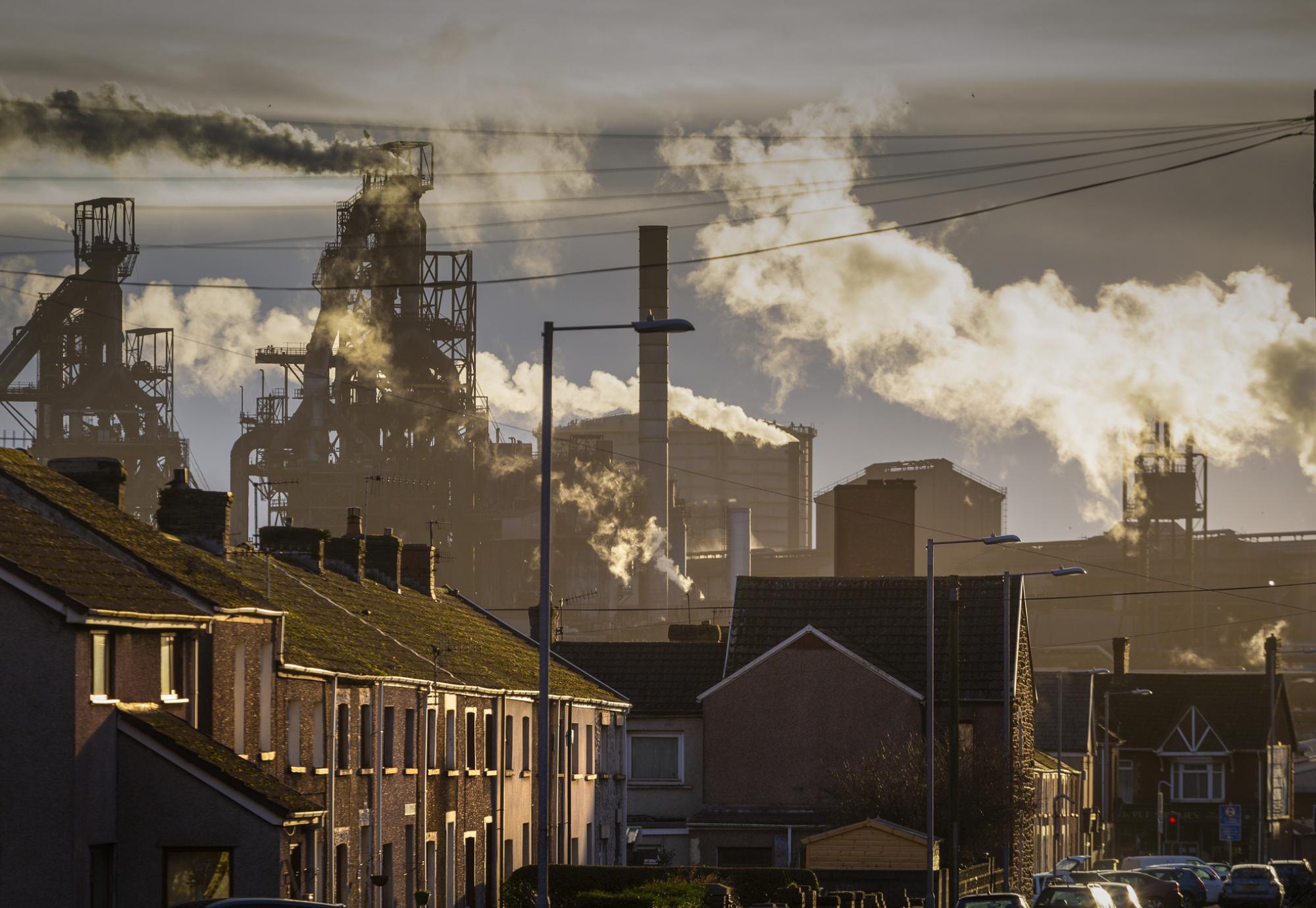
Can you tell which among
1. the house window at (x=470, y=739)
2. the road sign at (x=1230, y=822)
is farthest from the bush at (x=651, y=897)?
the road sign at (x=1230, y=822)

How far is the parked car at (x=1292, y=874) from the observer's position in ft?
187

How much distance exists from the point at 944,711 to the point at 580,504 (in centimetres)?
7283

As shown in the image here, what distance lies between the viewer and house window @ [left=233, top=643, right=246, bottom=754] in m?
28.3

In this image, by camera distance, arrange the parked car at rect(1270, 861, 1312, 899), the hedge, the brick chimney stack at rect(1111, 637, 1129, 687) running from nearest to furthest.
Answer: the hedge
the parked car at rect(1270, 861, 1312, 899)
the brick chimney stack at rect(1111, 637, 1129, 687)

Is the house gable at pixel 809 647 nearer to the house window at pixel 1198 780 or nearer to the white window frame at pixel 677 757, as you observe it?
the white window frame at pixel 677 757

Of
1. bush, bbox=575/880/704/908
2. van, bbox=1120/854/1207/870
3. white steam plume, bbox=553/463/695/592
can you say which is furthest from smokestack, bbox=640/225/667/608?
bush, bbox=575/880/704/908

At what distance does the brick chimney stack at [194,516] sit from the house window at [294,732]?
527 cm

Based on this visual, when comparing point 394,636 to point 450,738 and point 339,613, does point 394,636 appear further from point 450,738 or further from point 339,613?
point 450,738

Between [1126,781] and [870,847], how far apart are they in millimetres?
55153

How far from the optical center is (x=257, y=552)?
1502 inches

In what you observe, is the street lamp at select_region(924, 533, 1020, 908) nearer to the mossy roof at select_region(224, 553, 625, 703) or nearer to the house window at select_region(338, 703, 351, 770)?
the mossy roof at select_region(224, 553, 625, 703)

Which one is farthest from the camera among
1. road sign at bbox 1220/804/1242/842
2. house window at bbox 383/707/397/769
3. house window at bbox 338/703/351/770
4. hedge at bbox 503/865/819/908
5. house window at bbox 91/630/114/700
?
road sign at bbox 1220/804/1242/842

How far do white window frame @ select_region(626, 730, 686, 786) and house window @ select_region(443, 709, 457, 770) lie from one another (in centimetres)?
1921

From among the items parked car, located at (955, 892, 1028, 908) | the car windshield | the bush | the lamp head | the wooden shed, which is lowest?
the car windshield
